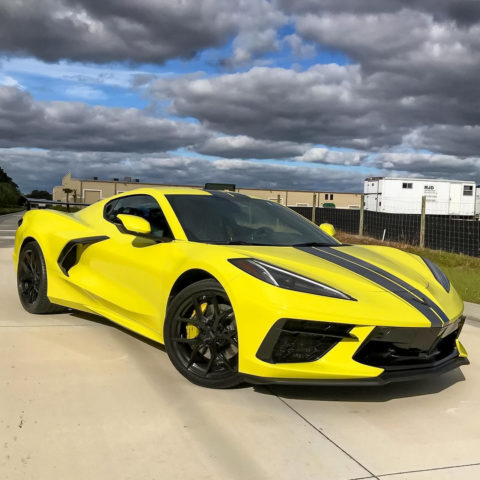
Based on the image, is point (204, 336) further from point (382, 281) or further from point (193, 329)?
point (382, 281)

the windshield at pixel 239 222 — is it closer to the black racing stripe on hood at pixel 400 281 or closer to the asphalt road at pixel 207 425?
the black racing stripe on hood at pixel 400 281

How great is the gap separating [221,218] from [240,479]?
2.18 m

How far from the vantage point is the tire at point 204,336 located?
3.26m

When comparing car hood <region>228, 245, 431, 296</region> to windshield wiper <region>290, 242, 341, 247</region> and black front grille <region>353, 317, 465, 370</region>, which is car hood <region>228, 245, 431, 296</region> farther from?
black front grille <region>353, 317, 465, 370</region>

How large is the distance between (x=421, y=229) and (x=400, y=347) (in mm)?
12010

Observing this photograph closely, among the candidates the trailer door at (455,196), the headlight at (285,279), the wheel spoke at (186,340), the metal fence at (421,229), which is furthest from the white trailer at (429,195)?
the headlight at (285,279)

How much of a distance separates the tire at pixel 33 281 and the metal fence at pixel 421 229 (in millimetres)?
11235

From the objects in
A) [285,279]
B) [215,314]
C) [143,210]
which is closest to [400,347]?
[285,279]

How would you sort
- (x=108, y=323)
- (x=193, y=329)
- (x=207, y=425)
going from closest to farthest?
(x=207, y=425)
(x=193, y=329)
(x=108, y=323)

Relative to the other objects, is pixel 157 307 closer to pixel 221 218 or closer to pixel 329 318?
pixel 221 218

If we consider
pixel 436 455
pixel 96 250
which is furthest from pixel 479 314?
pixel 96 250

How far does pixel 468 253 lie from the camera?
46.7ft

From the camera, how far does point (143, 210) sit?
4.42m

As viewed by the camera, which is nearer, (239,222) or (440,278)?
(440,278)
